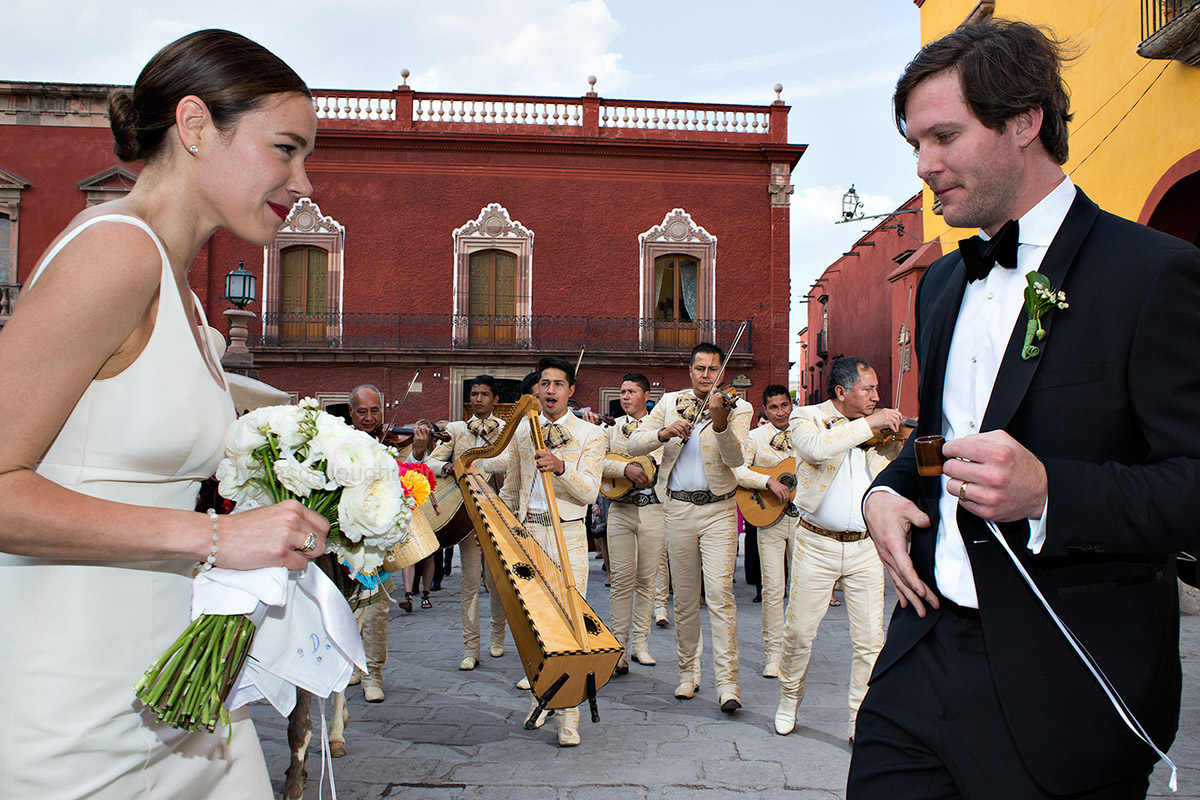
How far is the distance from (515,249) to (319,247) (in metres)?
4.65

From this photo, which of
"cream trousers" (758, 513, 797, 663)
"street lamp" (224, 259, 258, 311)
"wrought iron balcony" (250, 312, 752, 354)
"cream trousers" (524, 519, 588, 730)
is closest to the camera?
"cream trousers" (524, 519, 588, 730)

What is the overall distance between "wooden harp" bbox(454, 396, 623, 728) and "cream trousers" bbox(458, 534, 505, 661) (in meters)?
1.42

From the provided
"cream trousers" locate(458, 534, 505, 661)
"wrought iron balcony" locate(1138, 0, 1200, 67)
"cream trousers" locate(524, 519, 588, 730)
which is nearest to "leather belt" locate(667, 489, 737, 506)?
"cream trousers" locate(524, 519, 588, 730)

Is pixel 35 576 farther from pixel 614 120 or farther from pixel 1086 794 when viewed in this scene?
pixel 614 120

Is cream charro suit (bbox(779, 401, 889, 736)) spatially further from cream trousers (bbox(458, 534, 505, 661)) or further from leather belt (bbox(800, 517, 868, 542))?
cream trousers (bbox(458, 534, 505, 661))

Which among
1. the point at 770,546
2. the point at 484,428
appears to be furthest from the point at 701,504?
the point at 484,428

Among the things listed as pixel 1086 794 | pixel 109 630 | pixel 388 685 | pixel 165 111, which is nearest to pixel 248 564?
pixel 109 630

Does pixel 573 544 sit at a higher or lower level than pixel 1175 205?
lower

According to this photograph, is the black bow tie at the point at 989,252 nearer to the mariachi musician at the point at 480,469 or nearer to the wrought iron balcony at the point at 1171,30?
the mariachi musician at the point at 480,469

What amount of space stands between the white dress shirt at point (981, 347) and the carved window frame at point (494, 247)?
19.5 m

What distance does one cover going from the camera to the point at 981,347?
1833 millimetres

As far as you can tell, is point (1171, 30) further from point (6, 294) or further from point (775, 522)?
point (6, 294)

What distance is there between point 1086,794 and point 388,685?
5.52 meters

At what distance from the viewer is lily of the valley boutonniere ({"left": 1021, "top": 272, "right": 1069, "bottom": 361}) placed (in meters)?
1.59
